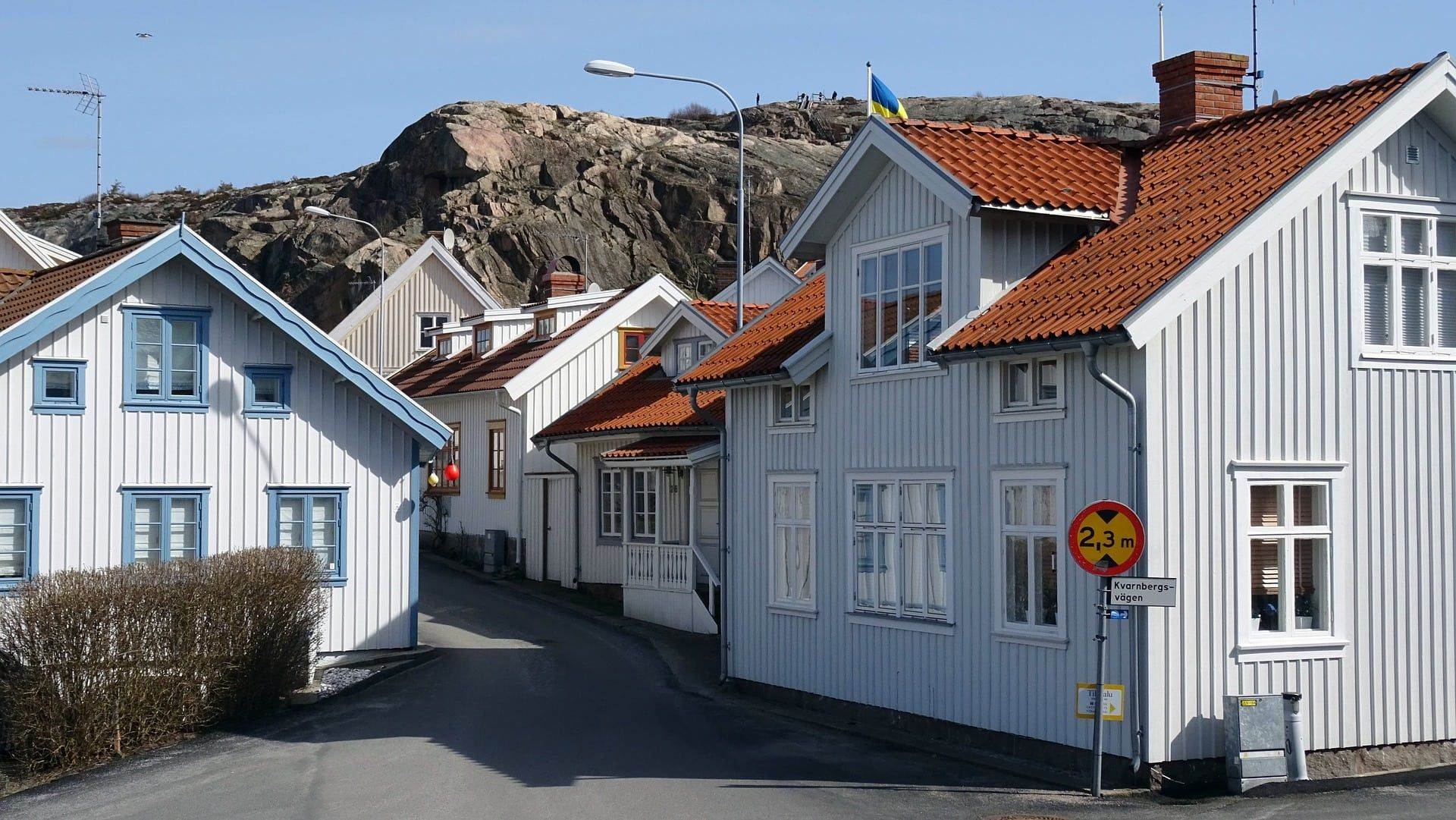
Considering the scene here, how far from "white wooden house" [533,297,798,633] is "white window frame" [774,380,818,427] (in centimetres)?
423

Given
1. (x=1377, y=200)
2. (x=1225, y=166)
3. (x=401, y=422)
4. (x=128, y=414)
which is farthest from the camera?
(x=401, y=422)

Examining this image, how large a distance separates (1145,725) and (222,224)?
5972 centimetres

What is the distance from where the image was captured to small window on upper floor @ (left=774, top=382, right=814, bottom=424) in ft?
59.5

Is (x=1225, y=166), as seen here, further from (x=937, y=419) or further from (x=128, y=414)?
(x=128, y=414)

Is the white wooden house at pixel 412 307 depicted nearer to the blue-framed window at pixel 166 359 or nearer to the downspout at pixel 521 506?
the downspout at pixel 521 506

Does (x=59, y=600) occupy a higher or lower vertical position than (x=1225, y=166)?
lower

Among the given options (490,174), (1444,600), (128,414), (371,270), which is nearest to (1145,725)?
(1444,600)

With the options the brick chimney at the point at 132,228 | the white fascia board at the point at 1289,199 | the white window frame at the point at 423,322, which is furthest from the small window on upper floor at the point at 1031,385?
the white window frame at the point at 423,322

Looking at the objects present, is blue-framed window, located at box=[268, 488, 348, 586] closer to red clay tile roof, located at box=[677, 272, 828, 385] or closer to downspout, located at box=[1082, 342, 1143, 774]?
red clay tile roof, located at box=[677, 272, 828, 385]

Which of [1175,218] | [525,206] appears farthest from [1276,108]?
[525,206]

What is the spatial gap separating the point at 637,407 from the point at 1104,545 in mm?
17699

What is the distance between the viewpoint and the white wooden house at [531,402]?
32281mm

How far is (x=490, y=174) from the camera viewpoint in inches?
2662

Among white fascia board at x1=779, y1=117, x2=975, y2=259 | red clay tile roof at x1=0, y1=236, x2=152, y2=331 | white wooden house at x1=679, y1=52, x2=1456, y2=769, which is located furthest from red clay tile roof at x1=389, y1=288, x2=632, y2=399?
white wooden house at x1=679, y1=52, x2=1456, y2=769
